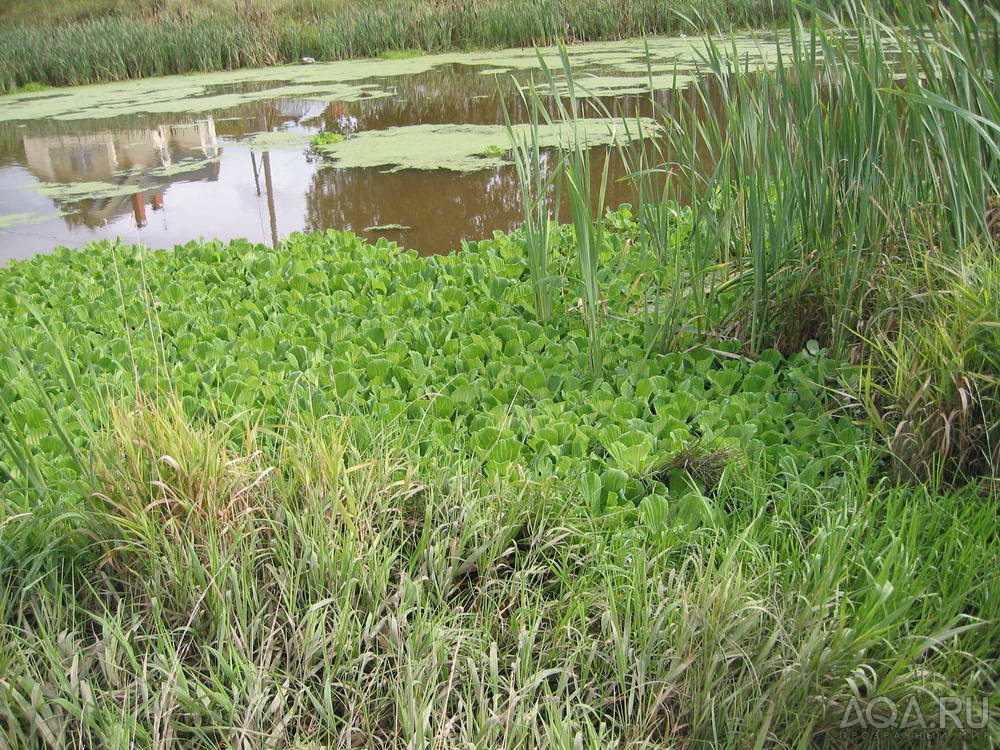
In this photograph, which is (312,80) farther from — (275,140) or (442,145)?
(442,145)

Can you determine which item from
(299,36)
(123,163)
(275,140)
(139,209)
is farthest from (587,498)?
(299,36)

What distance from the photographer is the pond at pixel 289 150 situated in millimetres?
4805

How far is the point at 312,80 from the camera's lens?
9.23m

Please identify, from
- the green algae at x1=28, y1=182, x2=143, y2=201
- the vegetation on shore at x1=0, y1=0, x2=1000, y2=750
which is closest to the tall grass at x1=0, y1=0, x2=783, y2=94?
the green algae at x1=28, y1=182, x2=143, y2=201

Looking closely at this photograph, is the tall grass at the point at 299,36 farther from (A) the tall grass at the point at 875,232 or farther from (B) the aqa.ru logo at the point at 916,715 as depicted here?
(B) the aqa.ru logo at the point at 916,715

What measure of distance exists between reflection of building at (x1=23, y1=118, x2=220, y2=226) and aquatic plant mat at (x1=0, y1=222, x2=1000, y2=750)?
3.39m

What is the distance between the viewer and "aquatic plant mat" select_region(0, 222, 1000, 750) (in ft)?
4.70

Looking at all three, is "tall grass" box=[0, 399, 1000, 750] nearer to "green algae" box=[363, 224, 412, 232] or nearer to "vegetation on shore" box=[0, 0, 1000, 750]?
"vegetation on shore" box=[0, 0, 1000, 750]

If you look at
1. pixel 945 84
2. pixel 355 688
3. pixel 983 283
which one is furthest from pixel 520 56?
pixel 355 688

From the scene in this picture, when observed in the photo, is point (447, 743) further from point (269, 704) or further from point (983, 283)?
point (983, 283)

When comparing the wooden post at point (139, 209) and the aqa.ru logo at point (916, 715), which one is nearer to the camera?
the aqa.ru logo at point (916, 715)

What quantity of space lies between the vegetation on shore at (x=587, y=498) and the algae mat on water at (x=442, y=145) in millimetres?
2845

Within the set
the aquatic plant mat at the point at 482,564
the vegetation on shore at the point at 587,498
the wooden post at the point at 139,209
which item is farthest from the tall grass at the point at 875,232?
the wooden post at the point at 139,209

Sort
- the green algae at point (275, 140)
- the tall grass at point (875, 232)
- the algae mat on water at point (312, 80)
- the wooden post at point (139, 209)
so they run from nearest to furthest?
the tall grass at point (875, 232), the wooden post at point (139, 209), the green algae at point (275, 140), the algae mat on water at point (312, 80)
